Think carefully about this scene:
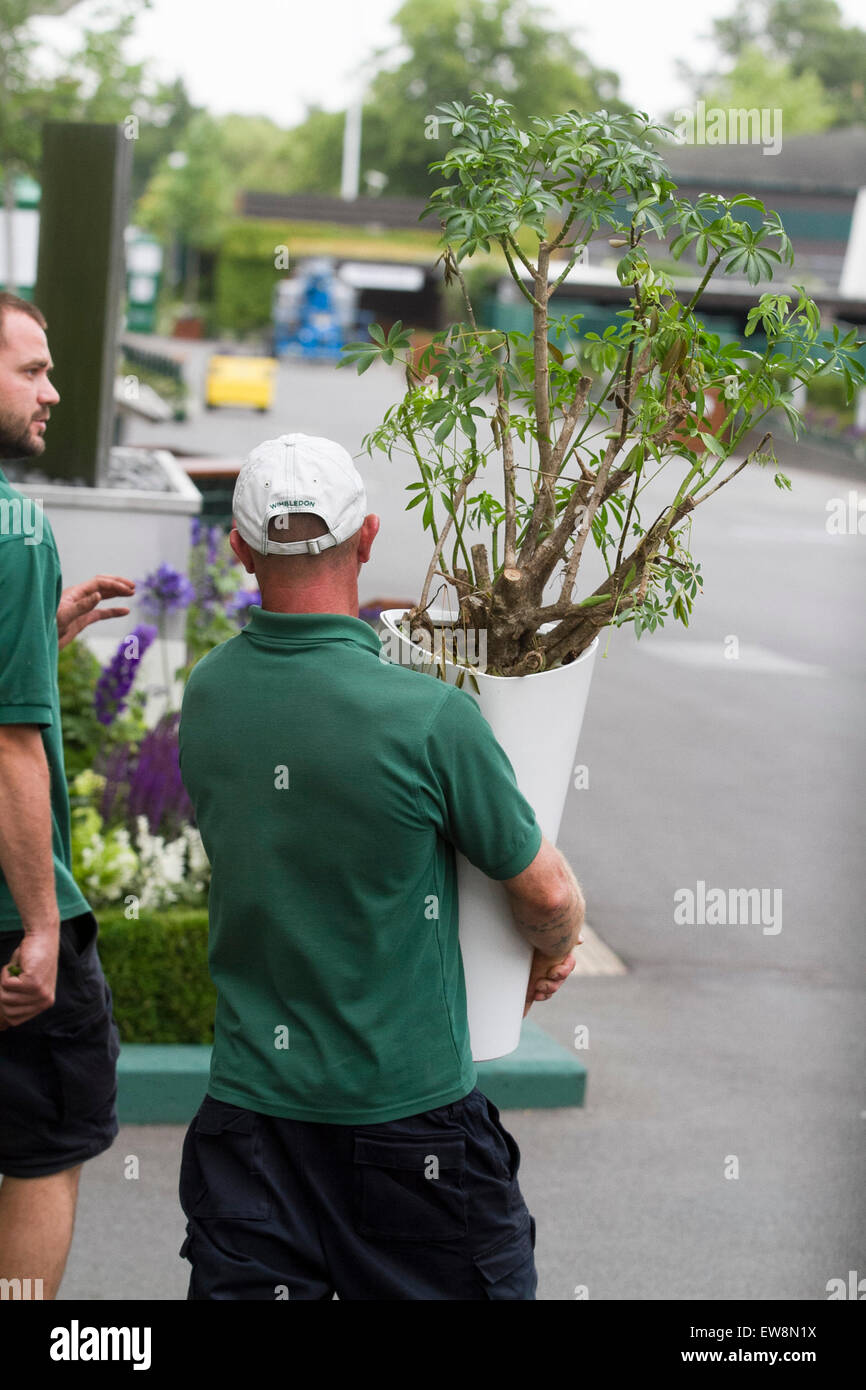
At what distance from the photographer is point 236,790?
2.26 meters

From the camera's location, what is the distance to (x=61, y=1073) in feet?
9.87

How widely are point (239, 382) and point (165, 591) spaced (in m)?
27.7

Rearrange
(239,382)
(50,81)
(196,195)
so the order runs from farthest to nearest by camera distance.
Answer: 1. (196,195)
2. (239,382)
3. (50,81)

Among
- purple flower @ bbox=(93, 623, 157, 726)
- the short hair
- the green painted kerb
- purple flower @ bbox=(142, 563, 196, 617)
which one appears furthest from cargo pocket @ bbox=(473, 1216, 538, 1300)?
purple flower @ bbox=(142, 563, 196, 617)

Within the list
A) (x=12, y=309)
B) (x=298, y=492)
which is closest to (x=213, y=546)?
(x=12, y=309)

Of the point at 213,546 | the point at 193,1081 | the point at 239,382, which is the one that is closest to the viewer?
the point at 193,1081

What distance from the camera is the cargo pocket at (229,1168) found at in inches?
89.4

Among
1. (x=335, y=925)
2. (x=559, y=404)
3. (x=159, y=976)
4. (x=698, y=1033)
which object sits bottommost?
(x=698, y=1033)

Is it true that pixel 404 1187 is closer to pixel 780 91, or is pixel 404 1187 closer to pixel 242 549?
pixel 242 549

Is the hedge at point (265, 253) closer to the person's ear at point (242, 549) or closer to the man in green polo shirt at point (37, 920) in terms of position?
the man in green polo shirt at point (37, 920)

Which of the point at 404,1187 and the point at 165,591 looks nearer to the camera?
the point at 404,1187

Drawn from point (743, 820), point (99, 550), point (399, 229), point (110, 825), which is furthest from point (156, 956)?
point (399, 229)

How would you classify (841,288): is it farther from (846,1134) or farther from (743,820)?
(846,1134)
